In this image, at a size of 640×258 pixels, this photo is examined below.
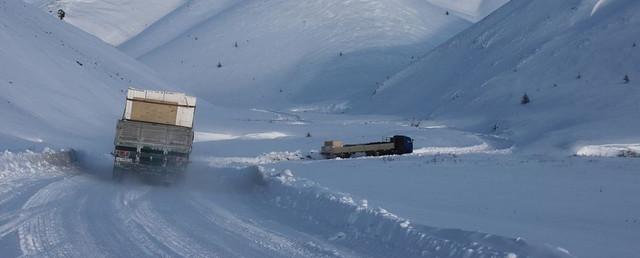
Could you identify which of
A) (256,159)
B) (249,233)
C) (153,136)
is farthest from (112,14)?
(249,233)

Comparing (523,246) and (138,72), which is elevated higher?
(138,72)

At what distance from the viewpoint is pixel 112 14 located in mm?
127812

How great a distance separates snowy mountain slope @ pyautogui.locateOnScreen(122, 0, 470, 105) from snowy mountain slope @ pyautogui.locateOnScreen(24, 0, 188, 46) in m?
15.9

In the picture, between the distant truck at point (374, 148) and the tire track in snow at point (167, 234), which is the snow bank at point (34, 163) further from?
the distant truck at point (374, 148)

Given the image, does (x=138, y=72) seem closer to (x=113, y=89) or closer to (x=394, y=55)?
(x=113, y=89)

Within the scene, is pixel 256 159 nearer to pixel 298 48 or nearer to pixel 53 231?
pixel 53 231

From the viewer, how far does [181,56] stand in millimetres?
92312

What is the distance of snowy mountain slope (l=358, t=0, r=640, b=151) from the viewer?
38.0 metres

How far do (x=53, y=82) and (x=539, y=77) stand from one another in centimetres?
2769

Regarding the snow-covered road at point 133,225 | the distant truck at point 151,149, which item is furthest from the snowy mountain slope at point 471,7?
the snow-covered road at point 133,225

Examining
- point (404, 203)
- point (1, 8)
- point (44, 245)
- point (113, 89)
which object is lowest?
point (44, 245)

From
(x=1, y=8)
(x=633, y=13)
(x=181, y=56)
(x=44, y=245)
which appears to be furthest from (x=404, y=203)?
(x=181, y=56)

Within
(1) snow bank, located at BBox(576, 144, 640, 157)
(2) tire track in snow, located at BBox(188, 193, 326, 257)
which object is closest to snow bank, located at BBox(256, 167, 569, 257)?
(2) tire track in snow, located at BBox(188, 193, 326, 257)

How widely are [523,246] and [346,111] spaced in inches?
2278
